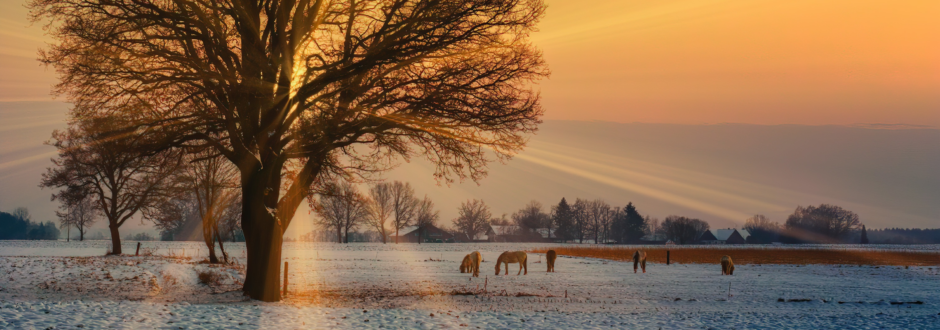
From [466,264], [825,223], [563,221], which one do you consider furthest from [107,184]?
[825,223]

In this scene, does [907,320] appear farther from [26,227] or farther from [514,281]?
[26,227]

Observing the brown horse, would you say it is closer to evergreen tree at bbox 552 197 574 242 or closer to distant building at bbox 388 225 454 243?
distant building at bbox 388 225 454 243

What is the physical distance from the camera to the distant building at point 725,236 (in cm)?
14925

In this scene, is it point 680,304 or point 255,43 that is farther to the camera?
point 680,304

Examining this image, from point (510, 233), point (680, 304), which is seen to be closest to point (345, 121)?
point (680, 304)

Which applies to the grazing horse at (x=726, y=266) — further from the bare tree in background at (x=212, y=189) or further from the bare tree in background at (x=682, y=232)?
the bare tree in background at (x=682, y=232)

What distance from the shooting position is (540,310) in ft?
49.4

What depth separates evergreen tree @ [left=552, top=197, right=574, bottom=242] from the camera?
143m

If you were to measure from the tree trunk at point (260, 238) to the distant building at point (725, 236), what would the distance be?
5897 inches

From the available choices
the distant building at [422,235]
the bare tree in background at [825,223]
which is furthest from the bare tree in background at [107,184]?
the bare tree in background at [825,223]

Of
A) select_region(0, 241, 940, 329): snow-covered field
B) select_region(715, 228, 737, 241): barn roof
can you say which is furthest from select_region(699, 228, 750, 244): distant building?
select_region(0, 241, 940, 329): snow-covered field

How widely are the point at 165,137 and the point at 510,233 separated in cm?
12863

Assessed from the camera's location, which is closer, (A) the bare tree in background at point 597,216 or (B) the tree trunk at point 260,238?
(B) the tree trunk at point 260,238

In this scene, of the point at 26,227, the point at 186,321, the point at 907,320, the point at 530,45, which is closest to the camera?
the point at 186,321
